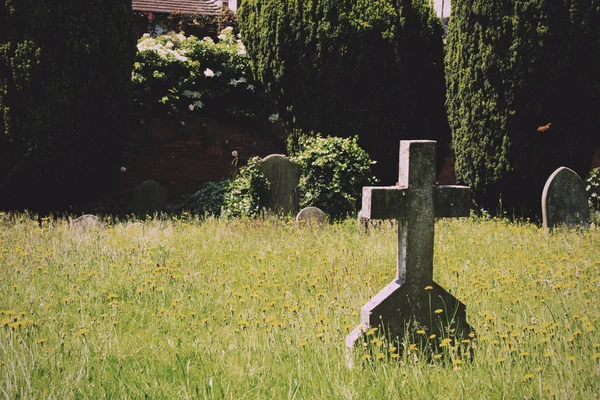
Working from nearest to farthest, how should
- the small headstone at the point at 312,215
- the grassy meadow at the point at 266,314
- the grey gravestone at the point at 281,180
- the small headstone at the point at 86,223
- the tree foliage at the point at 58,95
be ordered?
the grassy meadow at the point at 266,314 → the small headstone at the point at 86,223 → the small headstone at the point at 312,215 → the tree foliage at the point at 58,95 → the grey gravestone at the point at 281,180

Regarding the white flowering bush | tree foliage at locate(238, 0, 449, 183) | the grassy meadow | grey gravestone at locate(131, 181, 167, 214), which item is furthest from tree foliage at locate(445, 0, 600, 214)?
grey gravestone at locate(131, 181, 167, 214)

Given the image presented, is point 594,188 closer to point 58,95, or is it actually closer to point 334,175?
point 334,175

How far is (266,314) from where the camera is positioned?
4.19 metres

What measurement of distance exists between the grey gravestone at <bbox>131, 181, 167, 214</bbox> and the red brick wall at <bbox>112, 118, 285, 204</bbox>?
2.82 feet

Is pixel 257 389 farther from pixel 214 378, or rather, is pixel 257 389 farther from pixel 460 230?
pixel 460 230

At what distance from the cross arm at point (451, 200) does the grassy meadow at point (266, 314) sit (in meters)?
0.71

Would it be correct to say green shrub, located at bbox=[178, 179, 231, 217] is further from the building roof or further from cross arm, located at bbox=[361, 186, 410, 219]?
the building roof

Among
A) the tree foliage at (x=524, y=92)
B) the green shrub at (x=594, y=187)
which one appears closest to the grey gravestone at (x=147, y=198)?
the tree foliage at (x=524, y=92)

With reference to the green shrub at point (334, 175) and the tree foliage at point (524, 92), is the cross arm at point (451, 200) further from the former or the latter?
the tree foliage at point (524, 92)

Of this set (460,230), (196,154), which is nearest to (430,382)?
(460,230)

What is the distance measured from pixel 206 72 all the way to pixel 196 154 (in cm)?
162

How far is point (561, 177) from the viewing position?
830 cm

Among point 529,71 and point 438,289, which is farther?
point 529,71

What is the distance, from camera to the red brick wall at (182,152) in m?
11.0
